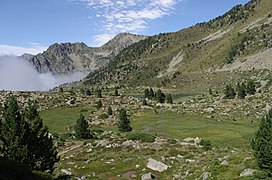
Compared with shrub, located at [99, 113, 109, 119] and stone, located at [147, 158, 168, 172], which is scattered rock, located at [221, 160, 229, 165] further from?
shrub, located at [99, 113, 109, 119]

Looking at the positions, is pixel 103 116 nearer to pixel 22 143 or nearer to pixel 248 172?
pixel 22 143

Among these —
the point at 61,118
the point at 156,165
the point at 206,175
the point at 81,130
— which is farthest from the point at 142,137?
the point at 61,118

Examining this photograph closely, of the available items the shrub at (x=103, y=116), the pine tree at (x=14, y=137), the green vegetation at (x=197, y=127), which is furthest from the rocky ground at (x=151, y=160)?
the shrub at (x=103, y=116)

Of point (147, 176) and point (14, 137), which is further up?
point (14, 137)

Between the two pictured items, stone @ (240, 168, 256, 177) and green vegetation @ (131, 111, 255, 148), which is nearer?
stone @ (240, 168, 256, 177)

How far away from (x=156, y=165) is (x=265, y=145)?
13836 millimetres

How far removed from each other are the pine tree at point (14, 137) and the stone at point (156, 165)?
13.4 m

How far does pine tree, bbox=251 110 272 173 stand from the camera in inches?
1028

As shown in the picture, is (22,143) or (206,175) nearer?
(206,175)

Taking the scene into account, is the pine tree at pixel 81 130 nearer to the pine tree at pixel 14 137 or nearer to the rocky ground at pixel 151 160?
the rocky ground at pixel 151 160

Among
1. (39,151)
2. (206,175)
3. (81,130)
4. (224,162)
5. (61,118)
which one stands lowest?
(61,118)

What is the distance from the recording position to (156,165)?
1455 inches

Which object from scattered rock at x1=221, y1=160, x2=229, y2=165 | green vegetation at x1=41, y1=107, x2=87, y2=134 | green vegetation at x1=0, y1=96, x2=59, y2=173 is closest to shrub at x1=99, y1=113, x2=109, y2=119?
green vegetation at x1=41, y1=107, x2=87, y2=134

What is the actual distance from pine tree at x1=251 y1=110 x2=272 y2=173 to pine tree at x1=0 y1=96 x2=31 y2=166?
20.5 meters
